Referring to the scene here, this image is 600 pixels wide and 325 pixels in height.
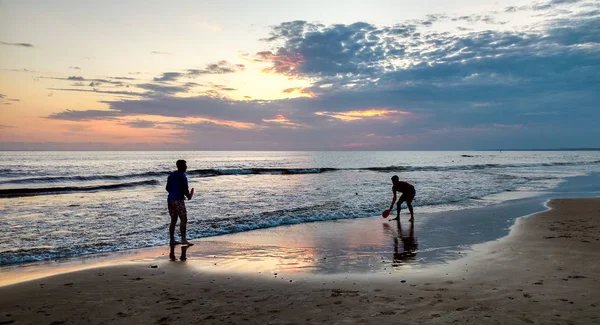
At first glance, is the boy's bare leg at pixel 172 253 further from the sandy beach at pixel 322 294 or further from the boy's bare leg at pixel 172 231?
the sandy beach at pixel 322 294

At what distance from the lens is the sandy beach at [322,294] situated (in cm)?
499

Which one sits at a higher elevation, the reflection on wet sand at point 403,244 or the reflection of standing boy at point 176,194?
the reflection of standing boy at point 176,194

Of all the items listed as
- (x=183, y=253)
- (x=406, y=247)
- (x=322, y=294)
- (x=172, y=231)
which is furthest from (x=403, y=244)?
(x=172, y=231)

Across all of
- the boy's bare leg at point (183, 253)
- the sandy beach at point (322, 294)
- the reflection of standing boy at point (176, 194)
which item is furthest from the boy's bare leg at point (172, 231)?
the sandy beach at point (322, 294)

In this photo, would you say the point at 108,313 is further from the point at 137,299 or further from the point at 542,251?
the point at 542,251

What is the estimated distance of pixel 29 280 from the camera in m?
7.15

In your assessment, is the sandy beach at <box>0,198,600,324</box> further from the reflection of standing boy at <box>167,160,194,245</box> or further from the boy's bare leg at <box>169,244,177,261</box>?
the reflection of standing boy at <box>167,160,194,245</box>

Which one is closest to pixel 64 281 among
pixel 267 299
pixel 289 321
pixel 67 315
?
pixel 67 315

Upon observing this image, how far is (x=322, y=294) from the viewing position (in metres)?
5.96

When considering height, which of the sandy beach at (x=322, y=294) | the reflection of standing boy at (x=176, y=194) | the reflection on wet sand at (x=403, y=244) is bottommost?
the reflection on wet sand at (x=403, y=244)

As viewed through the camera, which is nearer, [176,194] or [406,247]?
[406,247]

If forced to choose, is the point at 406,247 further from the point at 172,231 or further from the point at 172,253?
the point at 172,231

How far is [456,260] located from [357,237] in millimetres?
3442

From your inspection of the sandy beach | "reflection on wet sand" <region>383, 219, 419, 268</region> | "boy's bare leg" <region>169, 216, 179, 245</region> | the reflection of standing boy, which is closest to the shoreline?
"reflection on wet sand" <region>383, 219, 419, 268</region>
